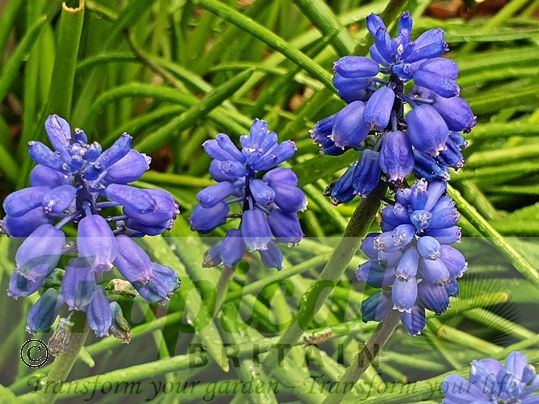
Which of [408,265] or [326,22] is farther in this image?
[326,22]

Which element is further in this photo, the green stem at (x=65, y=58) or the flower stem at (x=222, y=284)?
the green stem at (x=65, y=58)

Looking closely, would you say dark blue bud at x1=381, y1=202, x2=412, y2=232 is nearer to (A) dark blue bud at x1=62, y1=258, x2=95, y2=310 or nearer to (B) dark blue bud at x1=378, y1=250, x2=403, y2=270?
(B) dark blue bud at x1=378, y1=250, x2=403, y2=270

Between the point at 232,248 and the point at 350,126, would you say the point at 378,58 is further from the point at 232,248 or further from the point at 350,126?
the point at 232,248

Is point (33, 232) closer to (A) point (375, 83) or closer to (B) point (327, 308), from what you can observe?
(A) point (375, 83)

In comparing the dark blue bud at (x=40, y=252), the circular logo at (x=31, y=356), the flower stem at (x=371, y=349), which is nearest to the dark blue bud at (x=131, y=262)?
the dark blue bud at (x=40, y=252)

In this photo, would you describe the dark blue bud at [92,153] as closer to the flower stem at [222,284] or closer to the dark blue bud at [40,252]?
the dark blue bud at [40,252]

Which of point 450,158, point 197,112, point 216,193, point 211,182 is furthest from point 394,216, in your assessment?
point 211,182
